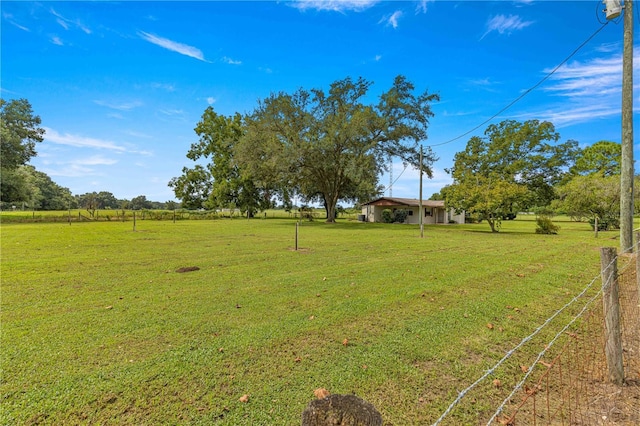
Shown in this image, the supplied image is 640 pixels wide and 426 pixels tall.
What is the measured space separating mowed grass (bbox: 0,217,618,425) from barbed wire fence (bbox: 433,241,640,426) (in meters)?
0.17

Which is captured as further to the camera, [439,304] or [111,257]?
[111,257]

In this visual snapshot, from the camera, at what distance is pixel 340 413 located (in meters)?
1.05

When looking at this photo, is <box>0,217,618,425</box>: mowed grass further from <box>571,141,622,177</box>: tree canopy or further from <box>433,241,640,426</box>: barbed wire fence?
<box>571,141,622,177</box>: tree canopy

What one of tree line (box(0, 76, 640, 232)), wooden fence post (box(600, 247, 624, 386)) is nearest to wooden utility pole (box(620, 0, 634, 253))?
wooden fence post (box(600, 247, 624, 386))

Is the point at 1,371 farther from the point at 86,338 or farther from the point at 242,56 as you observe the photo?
the point at 242,56

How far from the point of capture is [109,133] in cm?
2058

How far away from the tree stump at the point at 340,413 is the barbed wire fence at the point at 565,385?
3.40 ft

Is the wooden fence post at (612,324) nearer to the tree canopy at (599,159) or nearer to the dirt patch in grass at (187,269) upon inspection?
the dirt patch in grass at (187,269)

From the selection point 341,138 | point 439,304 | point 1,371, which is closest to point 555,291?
point 439,304

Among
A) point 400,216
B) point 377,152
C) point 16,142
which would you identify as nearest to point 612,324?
point 377,152

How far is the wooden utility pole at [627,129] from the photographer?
866cm

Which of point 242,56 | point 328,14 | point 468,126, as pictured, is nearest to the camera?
point 328,14

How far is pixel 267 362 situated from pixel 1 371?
2527mm

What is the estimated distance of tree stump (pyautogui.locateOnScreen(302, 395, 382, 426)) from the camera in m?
1.01
